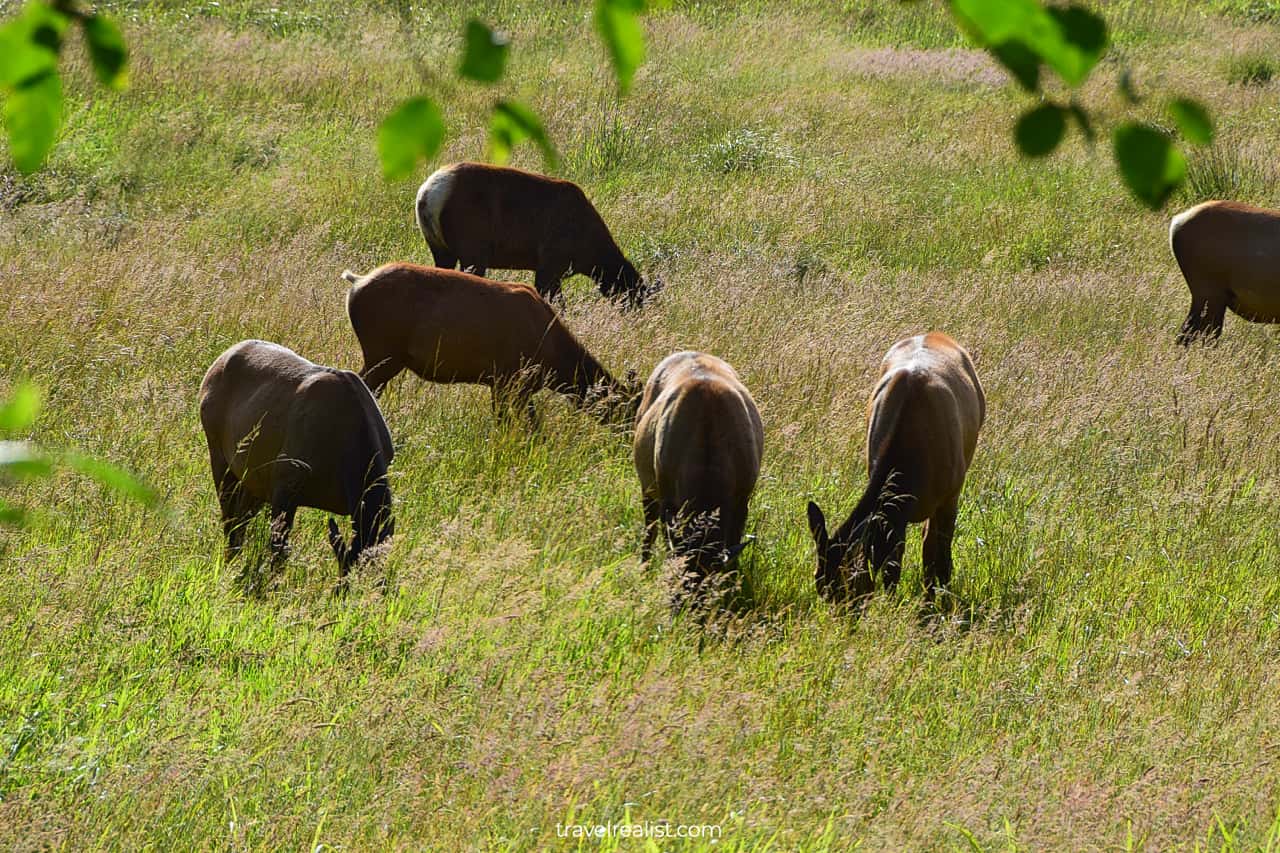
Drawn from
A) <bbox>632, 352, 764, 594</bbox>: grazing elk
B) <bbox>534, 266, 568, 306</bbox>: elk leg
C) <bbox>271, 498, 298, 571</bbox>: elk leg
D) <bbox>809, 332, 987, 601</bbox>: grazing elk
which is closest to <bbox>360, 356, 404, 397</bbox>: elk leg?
<bbox>632, 352, 764, 594</bbox>: grazing elk

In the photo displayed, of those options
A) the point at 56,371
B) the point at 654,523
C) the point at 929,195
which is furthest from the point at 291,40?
the point at 654,523

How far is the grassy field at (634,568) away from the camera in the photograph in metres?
3.58

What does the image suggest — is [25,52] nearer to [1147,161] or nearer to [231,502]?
[1147,161]

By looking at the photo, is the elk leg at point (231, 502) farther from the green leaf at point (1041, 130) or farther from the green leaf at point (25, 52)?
the green leaf at point (1041, 130)

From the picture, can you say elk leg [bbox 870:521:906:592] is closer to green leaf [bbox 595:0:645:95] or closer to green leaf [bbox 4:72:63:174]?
green leaf [bbox 595:0:645:95]

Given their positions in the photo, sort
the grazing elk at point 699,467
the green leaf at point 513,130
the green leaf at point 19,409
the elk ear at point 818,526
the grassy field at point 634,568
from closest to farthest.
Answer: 1. the green leaf at point 19,409
2. the green leaf at point 513,130
3. the grassy field at point 634,568
4. the grazing elk at point 699,467
5. the elk ear at point 818,526

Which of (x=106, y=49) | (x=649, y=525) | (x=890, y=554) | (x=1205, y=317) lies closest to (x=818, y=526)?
(x=890, y=554)

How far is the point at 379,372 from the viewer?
7660 millimetres

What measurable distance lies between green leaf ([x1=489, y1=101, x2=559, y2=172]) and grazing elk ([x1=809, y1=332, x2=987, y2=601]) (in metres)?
3.92

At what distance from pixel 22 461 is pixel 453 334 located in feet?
21.5

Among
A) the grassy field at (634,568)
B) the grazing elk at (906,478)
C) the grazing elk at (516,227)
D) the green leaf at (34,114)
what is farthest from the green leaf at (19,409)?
the grazing elk at (516,227)

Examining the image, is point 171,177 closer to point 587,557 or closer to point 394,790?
point 587,557

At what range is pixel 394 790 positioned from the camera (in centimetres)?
344

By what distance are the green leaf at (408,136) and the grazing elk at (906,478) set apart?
415 centimetres
